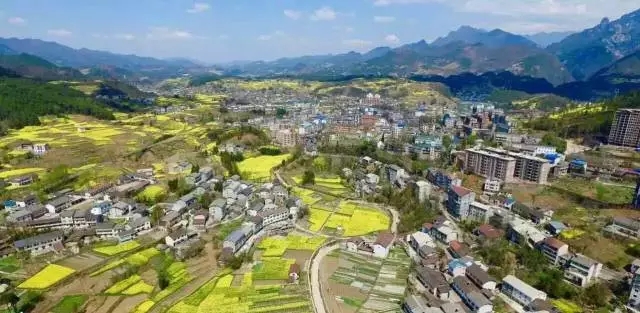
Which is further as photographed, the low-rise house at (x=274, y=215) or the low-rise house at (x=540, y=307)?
the low-rise house at (x=274, y=215)

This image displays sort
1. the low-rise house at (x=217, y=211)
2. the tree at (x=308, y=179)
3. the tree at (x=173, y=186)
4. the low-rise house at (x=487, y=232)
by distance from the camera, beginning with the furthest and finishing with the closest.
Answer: the tree at (x=308, y=179) < the tree at (x=173, y=186) < the low-rise house at (x=217, y=211) < the low-rise house at (x=487, y=232)

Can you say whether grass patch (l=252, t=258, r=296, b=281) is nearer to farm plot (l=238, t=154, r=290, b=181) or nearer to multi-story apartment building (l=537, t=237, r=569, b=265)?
multi-story apartment building (l=537, t=237, r=569, b=265)

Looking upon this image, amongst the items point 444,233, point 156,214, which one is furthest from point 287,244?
point 444,233

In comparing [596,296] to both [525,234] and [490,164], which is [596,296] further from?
[490,164]

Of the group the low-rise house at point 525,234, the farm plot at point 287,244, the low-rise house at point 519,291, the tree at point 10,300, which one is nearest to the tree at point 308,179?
the farm plot at point 287,244

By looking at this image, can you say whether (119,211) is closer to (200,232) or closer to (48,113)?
(200,232)

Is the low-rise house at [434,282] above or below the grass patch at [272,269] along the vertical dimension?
above

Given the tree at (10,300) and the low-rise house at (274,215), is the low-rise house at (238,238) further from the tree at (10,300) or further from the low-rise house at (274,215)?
the tree at (10,300)
